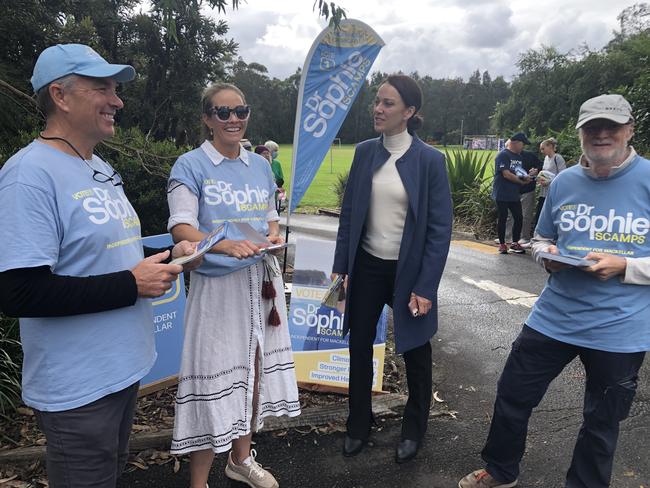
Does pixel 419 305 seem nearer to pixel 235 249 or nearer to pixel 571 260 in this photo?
pixel 571 260

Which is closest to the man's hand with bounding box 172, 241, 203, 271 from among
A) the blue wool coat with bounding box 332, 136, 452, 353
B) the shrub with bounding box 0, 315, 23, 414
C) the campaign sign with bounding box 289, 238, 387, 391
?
the blue wool coat with bounding box 332, 136, 452, 353

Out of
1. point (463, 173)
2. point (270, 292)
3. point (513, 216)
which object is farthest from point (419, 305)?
point (463, 173)

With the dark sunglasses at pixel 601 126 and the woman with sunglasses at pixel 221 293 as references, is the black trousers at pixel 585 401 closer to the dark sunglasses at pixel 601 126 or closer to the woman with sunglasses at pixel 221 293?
the dark sunglasses at pixel 601 126

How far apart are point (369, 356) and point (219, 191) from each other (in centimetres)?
140

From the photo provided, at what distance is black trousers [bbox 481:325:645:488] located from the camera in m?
2.22

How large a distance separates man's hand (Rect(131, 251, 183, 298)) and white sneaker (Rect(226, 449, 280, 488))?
4.71ft

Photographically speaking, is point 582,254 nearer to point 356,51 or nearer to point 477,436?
point 477,436

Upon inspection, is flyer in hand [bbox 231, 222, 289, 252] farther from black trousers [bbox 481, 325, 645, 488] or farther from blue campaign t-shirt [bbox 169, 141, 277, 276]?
black trousers [bbox 481, 325, 645, 488]

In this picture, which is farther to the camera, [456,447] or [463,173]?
[463,173]

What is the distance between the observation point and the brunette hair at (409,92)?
2.70 m

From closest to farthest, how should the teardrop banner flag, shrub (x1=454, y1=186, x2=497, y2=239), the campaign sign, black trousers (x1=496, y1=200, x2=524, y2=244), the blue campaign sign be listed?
1. the blue campaign sign
2. the campaign sign
3. the teardrop banner flag
4. black trousers (x1=496, y1=200, x2=524, y2=244)
5. shrub (x1=454, y1=186, x2=497, y2=239)

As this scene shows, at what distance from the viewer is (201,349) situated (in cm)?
227

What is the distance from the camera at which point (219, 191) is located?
222 centimetres

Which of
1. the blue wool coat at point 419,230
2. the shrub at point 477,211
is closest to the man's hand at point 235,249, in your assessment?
the blue wool coat at point 419,230
